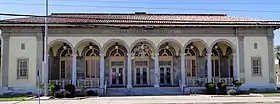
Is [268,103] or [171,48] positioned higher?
[171,48]

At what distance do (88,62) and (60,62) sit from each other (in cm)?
266

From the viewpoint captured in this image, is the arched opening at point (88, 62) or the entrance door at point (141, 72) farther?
the entrance door at point (141, 72)

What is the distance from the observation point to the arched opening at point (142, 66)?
3272cm

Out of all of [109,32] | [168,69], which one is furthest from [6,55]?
[168,69]

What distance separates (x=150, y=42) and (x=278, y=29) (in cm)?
1170

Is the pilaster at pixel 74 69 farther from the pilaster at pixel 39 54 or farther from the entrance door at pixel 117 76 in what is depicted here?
the entrance door at pixel 117 76

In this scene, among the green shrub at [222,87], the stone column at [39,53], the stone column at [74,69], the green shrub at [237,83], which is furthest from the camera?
the stone column at [74,69]

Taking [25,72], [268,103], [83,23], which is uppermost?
[83,23]

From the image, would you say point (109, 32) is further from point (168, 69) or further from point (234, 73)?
point (234, 73)

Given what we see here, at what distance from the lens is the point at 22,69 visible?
2945 cm

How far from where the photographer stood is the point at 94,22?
3012cm

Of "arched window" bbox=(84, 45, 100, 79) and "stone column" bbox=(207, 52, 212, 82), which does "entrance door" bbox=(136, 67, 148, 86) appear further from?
"stone column" bbox=(207, 52, 212, 82)

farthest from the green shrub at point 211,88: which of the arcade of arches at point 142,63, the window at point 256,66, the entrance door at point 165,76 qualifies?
the entrance door at point 165,76

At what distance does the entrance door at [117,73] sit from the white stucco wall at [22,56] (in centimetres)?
751
